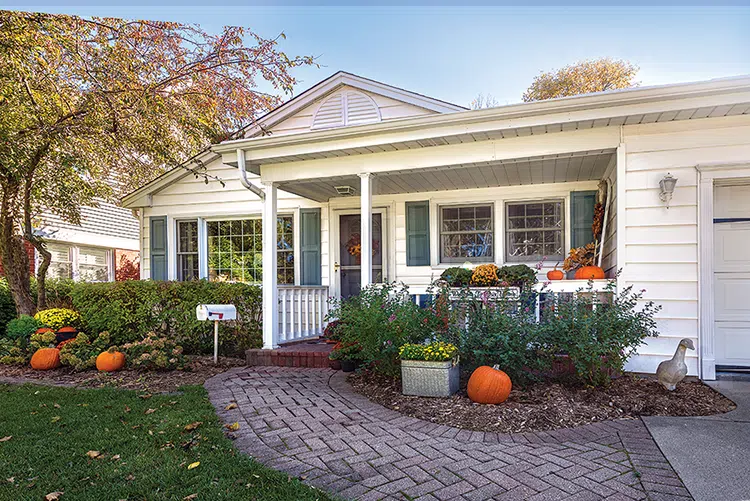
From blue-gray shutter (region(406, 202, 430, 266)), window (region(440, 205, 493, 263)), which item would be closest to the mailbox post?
blue-gray shutter (region(406, 202, 430, 266))

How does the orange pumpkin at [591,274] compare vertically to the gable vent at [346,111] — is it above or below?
below

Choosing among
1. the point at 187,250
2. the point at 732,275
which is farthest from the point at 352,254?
the point at 732,275

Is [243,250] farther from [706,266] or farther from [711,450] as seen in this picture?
[711,450]

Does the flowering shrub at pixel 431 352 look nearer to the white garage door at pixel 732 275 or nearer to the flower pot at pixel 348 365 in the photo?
the flower pot at pixel 348 365

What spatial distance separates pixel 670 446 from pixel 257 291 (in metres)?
5.25

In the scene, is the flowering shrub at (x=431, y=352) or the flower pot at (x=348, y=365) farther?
the flower pot at (x=348, y=365)


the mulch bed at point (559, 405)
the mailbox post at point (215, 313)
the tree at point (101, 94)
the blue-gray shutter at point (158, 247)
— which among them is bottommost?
the mulch bed at point (559, 405)

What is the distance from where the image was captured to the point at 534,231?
659cm

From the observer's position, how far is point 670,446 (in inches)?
114

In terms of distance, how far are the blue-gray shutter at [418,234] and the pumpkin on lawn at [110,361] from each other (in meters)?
3.96

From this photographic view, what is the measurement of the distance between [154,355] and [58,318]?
11.0 feet

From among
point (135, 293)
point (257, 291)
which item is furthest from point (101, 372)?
point (257, 291)

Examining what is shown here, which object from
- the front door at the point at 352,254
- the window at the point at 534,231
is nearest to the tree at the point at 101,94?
the front door at the point at 352,254

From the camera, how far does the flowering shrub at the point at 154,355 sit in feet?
18.0
